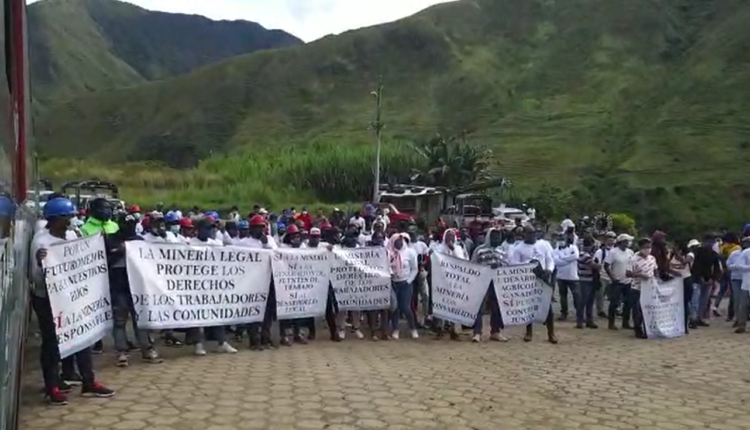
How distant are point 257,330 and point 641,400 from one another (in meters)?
4.80

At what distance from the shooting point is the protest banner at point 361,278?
11.3m

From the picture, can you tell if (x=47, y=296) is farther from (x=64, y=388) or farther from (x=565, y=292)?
(x=565, y=292)

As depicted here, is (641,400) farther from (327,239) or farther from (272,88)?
(272,88)

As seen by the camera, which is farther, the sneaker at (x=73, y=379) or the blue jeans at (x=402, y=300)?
the blue jeans at (x=402, y=300)

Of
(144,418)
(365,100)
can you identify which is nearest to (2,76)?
(144,418)

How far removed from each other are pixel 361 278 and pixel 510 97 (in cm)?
7725

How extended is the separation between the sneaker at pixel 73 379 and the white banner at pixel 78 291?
1.76ft

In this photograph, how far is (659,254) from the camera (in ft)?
44.0

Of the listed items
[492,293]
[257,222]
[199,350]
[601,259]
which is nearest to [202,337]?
[199,350]

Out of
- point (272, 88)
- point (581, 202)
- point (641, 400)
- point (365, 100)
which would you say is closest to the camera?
point (641, 400)

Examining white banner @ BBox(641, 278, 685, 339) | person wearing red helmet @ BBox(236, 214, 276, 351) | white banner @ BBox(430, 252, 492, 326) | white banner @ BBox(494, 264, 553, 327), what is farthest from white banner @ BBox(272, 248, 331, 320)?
white banner @ BBox(641, 278, 685, 339)

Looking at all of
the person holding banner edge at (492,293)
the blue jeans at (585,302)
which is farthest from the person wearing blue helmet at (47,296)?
the blue jeans at (585,302)

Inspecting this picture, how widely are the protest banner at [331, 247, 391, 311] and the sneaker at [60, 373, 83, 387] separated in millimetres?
4253

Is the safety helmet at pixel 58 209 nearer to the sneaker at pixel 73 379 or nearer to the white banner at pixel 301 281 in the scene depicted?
the sneaker at pixel 73 379
